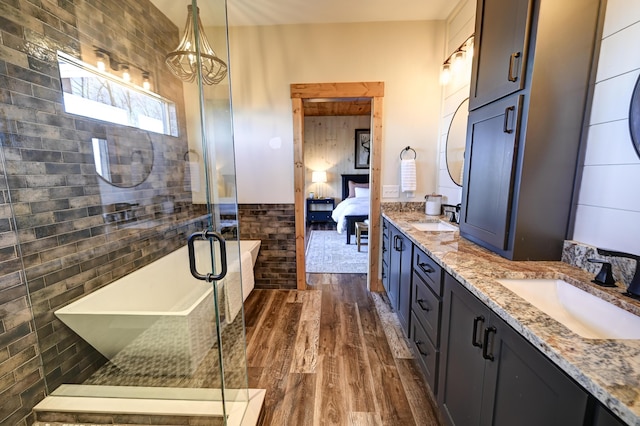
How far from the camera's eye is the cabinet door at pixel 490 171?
1274 millimetres

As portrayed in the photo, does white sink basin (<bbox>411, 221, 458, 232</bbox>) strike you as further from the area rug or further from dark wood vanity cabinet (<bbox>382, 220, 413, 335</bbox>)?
A: the area rug

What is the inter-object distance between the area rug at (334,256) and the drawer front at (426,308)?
157 cm

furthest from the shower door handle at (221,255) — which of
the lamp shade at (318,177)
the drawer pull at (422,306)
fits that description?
the lamp shade at (318,177)

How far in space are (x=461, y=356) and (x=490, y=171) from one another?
39.1 inches

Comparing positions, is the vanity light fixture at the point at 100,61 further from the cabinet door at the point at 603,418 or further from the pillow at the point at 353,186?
the pillow at the point at 353,186

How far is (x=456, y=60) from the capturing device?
2316 millimetres

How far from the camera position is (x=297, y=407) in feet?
5.05

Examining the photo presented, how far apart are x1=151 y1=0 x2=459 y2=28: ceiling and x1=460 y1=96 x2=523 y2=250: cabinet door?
1.52 meters

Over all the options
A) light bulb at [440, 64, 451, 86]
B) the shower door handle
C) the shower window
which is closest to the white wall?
light bulb at [440, 64, 451, 86]

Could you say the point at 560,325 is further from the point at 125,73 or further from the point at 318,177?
the point at 318,177

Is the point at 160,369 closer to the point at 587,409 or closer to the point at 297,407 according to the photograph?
the point at 297,407

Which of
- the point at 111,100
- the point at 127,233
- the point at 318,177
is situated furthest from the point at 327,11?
the point at 318,177

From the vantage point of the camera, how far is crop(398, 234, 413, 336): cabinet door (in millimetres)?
1931

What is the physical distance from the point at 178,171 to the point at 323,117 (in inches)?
181
